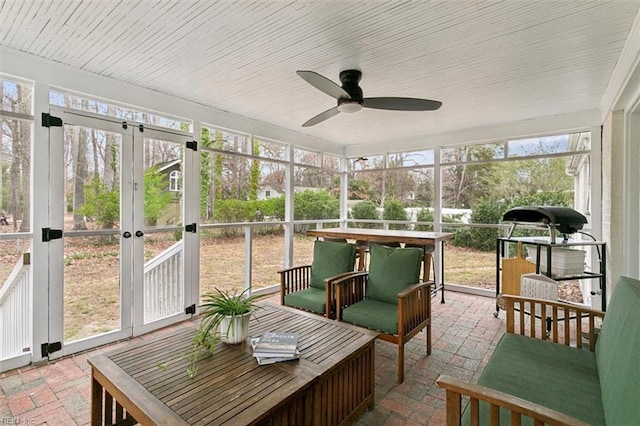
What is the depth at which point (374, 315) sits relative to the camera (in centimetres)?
266

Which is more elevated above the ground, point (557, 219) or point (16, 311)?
point (557, 219)

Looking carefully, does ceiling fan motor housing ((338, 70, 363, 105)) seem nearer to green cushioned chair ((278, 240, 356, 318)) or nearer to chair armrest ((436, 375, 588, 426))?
green cushioned chair ((278, 240, 356, 318))

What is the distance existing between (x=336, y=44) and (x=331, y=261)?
2121mm

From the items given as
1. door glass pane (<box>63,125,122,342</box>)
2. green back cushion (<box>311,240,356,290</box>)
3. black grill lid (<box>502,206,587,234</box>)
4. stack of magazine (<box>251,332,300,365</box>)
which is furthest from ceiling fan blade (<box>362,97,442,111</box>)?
door glass pane (<box>63,125,122,342</box>)

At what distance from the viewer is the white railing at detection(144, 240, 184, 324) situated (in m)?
3.42

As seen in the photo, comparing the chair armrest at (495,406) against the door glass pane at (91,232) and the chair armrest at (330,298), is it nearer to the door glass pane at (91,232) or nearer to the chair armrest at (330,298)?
the chair armrest at (330,298)

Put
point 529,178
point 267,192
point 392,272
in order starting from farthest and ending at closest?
point 267,192
point 529,178
point 392,272

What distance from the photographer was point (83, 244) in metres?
3.00

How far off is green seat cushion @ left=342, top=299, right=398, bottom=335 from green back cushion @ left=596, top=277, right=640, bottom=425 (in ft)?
4.22

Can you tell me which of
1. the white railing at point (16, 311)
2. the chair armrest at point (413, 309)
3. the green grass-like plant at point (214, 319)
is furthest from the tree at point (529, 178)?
the white railing at point (16, 311)

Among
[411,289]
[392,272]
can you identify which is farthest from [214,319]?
[392,272]

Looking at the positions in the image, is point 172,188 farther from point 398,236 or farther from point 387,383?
point 387,383

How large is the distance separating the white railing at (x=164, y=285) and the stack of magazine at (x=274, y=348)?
6.75 ft

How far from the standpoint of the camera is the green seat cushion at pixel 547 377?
4.56ft
